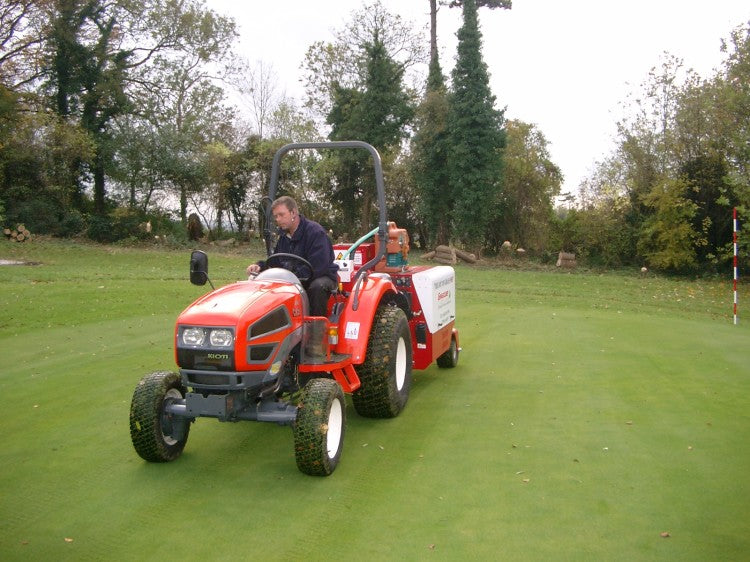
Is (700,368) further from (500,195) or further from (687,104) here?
(500,195)

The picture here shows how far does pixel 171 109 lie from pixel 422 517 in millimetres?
28403

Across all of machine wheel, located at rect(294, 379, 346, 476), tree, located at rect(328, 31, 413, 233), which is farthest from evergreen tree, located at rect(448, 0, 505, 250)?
machine wheel, located at rect(294, 379, 346, 476)

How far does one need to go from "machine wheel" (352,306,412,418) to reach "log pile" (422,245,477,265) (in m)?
18.0

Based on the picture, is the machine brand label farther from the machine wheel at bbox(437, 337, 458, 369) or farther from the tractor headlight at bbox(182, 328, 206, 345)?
the machine wheel at bbox(437, 337, 458, 369)

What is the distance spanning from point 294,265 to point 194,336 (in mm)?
1196

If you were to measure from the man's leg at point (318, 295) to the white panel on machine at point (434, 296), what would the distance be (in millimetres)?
1672

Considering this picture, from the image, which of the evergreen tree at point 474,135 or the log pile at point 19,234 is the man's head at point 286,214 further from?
the log pile at point 19,234

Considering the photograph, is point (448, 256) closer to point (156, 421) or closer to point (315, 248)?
point (315, 248)

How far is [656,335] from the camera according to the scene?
942cm

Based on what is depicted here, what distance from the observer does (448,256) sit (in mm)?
→ 23609

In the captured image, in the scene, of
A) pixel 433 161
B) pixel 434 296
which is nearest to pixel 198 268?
pixel 434 296

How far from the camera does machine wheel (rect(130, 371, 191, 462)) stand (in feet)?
14.5

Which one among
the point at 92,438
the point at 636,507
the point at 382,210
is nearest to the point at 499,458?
the point at 636,507

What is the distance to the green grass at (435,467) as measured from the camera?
139 inches
